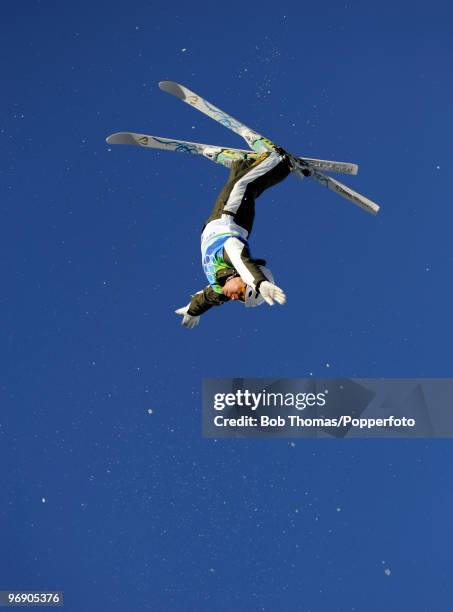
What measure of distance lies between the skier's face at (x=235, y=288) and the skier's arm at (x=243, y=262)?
0.04 m

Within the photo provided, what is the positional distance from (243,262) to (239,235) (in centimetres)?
18

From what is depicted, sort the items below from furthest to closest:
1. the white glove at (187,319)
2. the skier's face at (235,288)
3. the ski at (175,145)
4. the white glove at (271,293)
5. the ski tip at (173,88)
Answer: the white glove at (187,319)
the ski at (175,145)
the ski tip at (173,88)
the skier's face at (235,288)
the white glove at (271,293)

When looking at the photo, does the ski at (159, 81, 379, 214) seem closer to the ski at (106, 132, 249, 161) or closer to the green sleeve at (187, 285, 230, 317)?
the ski at (106, 132, 249, 161)

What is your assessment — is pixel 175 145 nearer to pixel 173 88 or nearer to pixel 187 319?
pixel 173 88

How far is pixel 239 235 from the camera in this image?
10.9 feet

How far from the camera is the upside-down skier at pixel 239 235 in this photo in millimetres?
3152

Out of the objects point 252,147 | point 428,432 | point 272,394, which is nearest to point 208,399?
point 272,394

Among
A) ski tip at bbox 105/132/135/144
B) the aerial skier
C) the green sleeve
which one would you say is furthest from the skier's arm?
ski tip at bbox 105/132/135/144

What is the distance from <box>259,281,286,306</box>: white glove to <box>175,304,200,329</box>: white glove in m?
0.78

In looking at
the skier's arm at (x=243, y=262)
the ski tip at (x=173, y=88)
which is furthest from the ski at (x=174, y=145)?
the skier's arm at (x=243, y=262)

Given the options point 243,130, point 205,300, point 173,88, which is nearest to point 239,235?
point 205,300

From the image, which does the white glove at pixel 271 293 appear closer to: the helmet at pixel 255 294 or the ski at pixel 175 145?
the helmet at pixel 255 294

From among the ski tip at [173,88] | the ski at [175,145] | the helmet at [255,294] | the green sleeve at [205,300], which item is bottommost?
the helmet at [255,294]

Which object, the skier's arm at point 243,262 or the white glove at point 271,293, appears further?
the skier's arm at point 243,262
